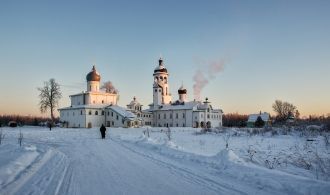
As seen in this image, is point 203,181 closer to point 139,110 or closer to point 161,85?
point 139,110

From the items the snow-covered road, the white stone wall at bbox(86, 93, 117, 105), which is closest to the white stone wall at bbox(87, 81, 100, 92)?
the white stone wall at bbox(86, 93, 117, 105)

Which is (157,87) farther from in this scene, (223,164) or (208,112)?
(223,164)

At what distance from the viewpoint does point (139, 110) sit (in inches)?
3036

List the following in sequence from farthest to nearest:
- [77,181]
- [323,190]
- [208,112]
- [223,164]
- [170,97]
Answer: [170,97] < [208,112] < [223,164] < [77,181] < [323,190]

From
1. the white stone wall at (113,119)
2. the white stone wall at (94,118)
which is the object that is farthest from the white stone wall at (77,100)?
the white stone wall at (113,119)

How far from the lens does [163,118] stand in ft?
266

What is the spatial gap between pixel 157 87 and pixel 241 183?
75.7 metres

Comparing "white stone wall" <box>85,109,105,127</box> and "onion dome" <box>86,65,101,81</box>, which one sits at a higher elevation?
"onion dome" <box>86,65,101,81</box>

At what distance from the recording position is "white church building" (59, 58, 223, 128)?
65875mm

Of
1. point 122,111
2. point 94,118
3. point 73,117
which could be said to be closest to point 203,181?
point 122,111

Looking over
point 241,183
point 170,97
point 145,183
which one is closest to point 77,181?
point 145,183

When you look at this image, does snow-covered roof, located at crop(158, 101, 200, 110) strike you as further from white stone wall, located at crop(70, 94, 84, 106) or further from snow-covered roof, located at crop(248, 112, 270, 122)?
snow-covered roof, located at crop(248, 112, 270, 122)

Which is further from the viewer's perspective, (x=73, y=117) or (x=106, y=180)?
(x=73, y=117)

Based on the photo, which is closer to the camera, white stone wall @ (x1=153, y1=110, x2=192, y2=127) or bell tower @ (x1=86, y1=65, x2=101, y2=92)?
bell tower @ (x1=86, y1=65, x2=101, y2=92)
